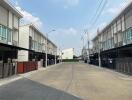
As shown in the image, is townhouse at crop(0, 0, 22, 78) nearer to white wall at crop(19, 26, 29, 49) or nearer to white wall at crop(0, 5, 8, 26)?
white wall at crop(0, 5, 8, 26)

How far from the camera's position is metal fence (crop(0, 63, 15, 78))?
24.9 metres

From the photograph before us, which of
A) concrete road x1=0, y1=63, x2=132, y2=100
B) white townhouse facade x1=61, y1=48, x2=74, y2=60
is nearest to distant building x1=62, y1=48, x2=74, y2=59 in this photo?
white townhouse facade x1=61, y1=48, x2=74, y2=60

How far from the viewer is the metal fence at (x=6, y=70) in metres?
24.9

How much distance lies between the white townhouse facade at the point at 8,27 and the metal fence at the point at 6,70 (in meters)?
2.86

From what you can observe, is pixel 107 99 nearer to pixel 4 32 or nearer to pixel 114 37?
pixel 4 32

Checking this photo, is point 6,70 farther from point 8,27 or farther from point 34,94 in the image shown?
point 34,94

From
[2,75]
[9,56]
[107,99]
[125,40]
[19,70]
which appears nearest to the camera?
[107,99]

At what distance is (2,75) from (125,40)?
24.3 metres

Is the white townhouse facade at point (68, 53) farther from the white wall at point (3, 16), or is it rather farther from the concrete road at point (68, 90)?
the concrete road at point (68, 90)

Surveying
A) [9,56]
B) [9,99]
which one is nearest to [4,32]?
[9,56]

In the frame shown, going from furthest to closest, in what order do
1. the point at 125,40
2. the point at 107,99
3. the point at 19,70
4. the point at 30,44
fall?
the point at 30,44
the point at 125,40
the point at 19,70
the point at 107,99

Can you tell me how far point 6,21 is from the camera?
1380 inches

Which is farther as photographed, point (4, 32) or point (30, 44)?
point (30, 44)

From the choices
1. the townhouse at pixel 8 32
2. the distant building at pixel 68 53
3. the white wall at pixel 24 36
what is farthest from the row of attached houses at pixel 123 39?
the distant building at pixel 68 53
